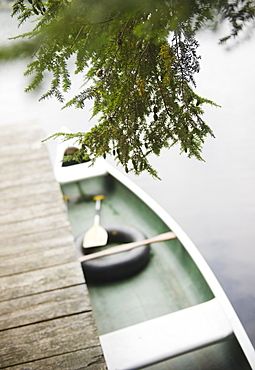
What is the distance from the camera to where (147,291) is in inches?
109

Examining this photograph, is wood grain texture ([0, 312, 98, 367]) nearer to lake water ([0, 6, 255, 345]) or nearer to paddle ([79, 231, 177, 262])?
paddle ([79, 231, 177, 262])

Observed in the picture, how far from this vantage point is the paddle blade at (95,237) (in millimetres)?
3059

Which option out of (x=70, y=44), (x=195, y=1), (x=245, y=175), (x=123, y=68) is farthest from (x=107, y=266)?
(x=245, y=175)

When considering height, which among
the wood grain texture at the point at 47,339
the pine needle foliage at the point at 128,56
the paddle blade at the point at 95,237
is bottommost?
the paddle blade at the point at 95,237

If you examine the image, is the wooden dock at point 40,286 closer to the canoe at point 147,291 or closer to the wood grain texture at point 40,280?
the wood grain texture at point 40,280

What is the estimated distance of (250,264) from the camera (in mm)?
4633

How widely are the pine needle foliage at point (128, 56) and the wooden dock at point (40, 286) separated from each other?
2.57 feet

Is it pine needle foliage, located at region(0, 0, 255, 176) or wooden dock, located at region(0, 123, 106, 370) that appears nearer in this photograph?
pine needle foliage, located at region(0, 0, 255, 176)

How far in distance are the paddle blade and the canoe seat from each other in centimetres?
101

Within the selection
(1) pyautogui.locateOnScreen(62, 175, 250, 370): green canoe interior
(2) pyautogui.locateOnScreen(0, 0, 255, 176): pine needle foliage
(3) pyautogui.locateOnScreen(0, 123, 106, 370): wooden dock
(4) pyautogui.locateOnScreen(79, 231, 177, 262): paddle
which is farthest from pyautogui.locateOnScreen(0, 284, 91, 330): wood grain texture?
(4) pyautogui.locateOnScreen(79, 231, 177, 262): paddle

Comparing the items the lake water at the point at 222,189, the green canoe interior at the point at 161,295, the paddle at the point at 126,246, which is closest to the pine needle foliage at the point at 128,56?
the green canoe interior at the point at 161,295

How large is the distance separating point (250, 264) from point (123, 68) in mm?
4092

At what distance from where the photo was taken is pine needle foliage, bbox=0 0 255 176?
28.0 inches

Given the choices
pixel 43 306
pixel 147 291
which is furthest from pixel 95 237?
pixel 43 306
